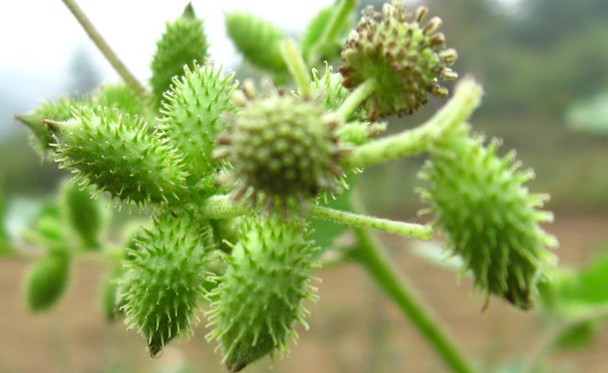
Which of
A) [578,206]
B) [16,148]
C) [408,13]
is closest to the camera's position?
[408,13]

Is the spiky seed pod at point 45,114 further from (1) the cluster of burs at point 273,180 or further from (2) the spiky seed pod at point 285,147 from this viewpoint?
(2) the spiky seed pod at point 285,147

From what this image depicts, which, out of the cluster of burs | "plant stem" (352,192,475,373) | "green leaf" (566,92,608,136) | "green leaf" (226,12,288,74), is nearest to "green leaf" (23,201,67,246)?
"green leaf" (226,12,288,74)

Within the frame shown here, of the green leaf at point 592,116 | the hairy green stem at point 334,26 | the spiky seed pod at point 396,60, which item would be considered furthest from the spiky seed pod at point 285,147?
the green leaf at point 592,116

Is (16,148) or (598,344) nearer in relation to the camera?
(598,344)

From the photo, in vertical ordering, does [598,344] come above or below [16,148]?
below

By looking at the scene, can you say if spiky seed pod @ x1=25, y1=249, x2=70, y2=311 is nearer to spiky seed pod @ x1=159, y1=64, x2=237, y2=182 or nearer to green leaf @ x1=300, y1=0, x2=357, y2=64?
green leaf @ x1=300, y1=0, x2=357, y2=64

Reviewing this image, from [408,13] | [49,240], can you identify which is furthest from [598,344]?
[408,13]

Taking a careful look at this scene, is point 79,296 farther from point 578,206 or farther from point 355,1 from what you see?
point 355,1
